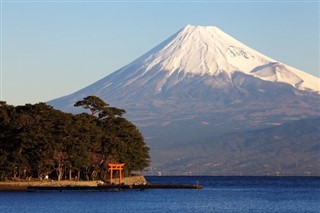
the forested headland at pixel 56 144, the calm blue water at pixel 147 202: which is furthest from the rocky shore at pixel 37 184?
the calm blue water at pixel 147 202

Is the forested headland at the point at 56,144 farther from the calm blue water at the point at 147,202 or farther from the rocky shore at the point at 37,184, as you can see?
the calm blue water at the point at 147,202

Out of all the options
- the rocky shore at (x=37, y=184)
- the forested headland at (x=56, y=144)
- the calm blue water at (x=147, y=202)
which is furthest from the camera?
the rocky shore at (x=37, y=184)

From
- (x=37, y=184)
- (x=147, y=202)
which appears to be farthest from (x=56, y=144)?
(x=147, y=202)

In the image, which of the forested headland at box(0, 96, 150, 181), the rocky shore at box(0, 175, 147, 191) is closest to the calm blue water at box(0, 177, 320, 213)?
the rocky shore at box(0, 175, 147, 191)

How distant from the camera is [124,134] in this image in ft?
392

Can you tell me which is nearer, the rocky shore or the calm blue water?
the calm blue water

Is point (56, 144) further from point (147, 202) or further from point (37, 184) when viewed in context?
point (147, 202)

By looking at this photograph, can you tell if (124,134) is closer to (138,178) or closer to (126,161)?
(126,161)

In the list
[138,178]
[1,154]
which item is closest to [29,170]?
[1,154]

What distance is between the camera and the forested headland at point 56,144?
105m

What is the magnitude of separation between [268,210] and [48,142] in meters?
27.7

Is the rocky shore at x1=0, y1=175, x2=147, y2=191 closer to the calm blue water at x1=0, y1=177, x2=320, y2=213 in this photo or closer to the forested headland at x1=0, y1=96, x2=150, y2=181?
the forested headland at x1=0, y1=96, x2=150, y2=181

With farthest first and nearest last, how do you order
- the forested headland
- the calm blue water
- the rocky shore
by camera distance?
the rocky shore → the forested headland → the calm blue water

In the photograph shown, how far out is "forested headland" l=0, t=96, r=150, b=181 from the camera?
105m
